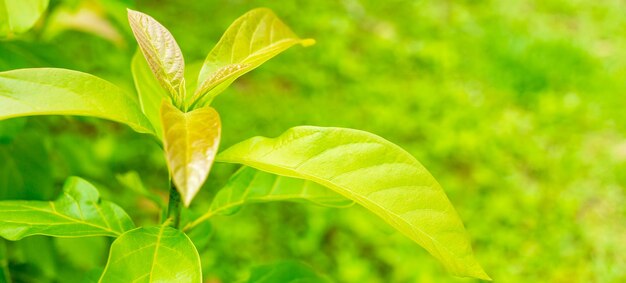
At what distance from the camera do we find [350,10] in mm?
3557

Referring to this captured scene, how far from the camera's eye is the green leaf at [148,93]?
2.74 ft

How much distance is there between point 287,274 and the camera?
95 centimetres

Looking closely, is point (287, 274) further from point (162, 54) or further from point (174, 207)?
point (162, 54)

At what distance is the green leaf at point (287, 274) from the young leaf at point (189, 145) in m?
0.36

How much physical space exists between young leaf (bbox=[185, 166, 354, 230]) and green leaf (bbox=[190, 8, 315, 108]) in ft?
0.52

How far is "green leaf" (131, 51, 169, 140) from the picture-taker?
2.74 ft

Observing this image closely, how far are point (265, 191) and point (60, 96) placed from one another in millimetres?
332

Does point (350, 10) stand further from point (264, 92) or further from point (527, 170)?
point (527, 170)

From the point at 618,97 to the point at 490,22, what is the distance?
86 cm

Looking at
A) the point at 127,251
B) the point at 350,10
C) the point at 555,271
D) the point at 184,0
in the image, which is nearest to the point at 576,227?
the point at 555,271

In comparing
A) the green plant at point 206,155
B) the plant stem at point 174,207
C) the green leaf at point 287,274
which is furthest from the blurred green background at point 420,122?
the green plant at point 206,155

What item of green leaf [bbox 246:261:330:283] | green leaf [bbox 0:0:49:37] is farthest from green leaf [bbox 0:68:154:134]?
green leaf [bbox 246:261:330:283]

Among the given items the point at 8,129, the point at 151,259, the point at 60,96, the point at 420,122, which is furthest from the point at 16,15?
the point at 420,122

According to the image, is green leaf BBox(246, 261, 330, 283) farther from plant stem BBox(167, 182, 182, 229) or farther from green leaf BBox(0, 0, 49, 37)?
green leaf BBox(0, 0, 49, 37)
